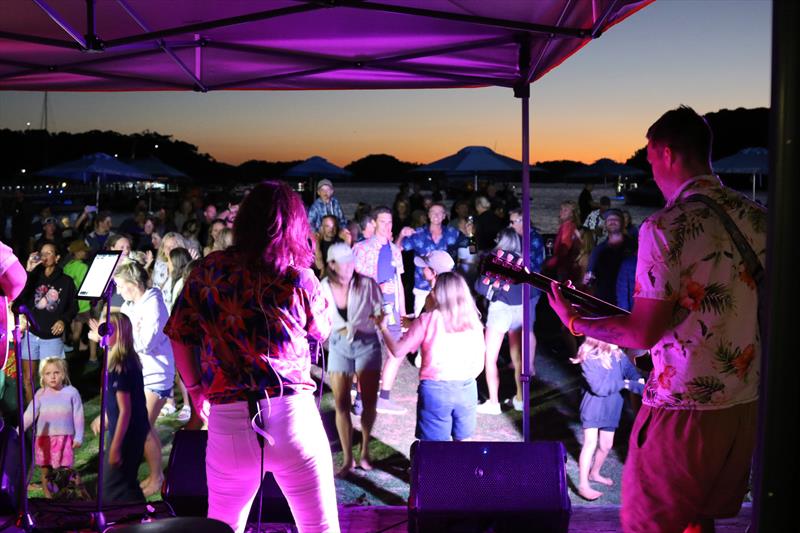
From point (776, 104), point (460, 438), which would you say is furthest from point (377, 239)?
point (776, 104)

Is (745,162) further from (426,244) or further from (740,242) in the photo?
(740,242)

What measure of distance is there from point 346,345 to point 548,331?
22.3ft

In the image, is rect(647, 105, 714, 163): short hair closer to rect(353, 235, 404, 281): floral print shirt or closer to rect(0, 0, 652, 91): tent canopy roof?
rect(0, 0, 652, 91): tent canopy roof

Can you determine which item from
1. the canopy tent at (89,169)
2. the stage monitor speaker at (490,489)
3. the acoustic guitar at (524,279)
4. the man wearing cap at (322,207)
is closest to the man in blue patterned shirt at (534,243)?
the man wearing cap at (322,207)

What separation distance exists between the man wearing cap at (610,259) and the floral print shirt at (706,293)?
210 inches

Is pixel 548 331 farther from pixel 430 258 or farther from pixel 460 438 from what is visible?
pixel 460 438

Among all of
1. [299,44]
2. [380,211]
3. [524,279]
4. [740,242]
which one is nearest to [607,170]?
[380,211]

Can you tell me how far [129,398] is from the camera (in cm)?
514

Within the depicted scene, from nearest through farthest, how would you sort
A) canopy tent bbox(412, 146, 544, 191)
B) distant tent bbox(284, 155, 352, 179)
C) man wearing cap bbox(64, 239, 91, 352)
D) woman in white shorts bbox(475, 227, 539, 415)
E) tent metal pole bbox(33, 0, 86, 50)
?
tent metal pole bbox(33, 0, 86, 50)
woman in white shorts bbox(475, 227, 539, 415)
man wearing cap bbox(64, 239, 91, 352)
canopy tent bbox(412, 146, 544, 191)
distant tent bbox(284, 155, 352, 179)

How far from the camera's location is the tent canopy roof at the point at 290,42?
3.78 metres

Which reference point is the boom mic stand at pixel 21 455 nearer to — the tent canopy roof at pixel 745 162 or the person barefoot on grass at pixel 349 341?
the person barefoot on grass at pixel 349 341

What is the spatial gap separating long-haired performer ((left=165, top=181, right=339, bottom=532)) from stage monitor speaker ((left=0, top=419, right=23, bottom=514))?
1.41 metres

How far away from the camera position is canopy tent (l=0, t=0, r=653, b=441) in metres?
3.80

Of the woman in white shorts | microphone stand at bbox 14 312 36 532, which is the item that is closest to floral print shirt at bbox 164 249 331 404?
microphone stand at bbox 14 312 36 532
